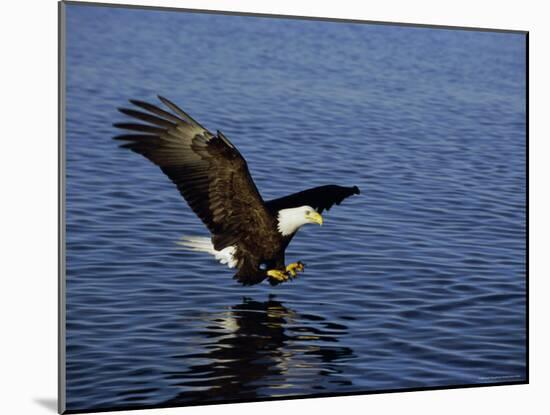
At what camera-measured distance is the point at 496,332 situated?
7.27 metres

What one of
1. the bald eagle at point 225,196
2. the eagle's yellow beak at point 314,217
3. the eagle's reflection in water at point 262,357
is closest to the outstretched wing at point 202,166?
the bald eagle at point 225,196

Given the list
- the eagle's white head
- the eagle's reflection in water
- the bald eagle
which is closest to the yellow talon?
the bald eagle

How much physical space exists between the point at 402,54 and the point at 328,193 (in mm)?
929

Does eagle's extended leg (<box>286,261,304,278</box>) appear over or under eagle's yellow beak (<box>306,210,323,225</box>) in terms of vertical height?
under

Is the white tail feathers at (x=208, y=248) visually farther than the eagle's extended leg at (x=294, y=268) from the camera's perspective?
No

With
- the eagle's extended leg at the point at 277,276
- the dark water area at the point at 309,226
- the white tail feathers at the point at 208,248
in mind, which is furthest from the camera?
the eagle's extended leg at the point at 277,276

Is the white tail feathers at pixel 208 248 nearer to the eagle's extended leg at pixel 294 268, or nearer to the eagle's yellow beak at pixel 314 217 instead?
the eagle's extended leg at pixel 294 268

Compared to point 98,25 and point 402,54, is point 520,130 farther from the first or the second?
point 98,25

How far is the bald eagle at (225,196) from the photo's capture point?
6574mm

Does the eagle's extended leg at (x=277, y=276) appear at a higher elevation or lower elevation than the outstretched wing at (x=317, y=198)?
lower

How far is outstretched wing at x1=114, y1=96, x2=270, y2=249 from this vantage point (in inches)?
258

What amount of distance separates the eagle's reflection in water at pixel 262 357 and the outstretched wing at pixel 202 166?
1.47ft

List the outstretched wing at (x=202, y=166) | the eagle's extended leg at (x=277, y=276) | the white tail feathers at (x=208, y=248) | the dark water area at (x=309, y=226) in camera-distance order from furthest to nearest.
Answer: the eagle's extended leg at (x=277, y=276) → the white tail feathers at (x=208, y=248) → the outstretched wing at (x=202, y=166) → the dark water area at (x=309, y=226)

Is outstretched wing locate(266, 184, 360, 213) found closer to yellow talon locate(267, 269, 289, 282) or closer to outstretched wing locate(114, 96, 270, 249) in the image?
outstretched wing locate(114, 96, 270, 249)
